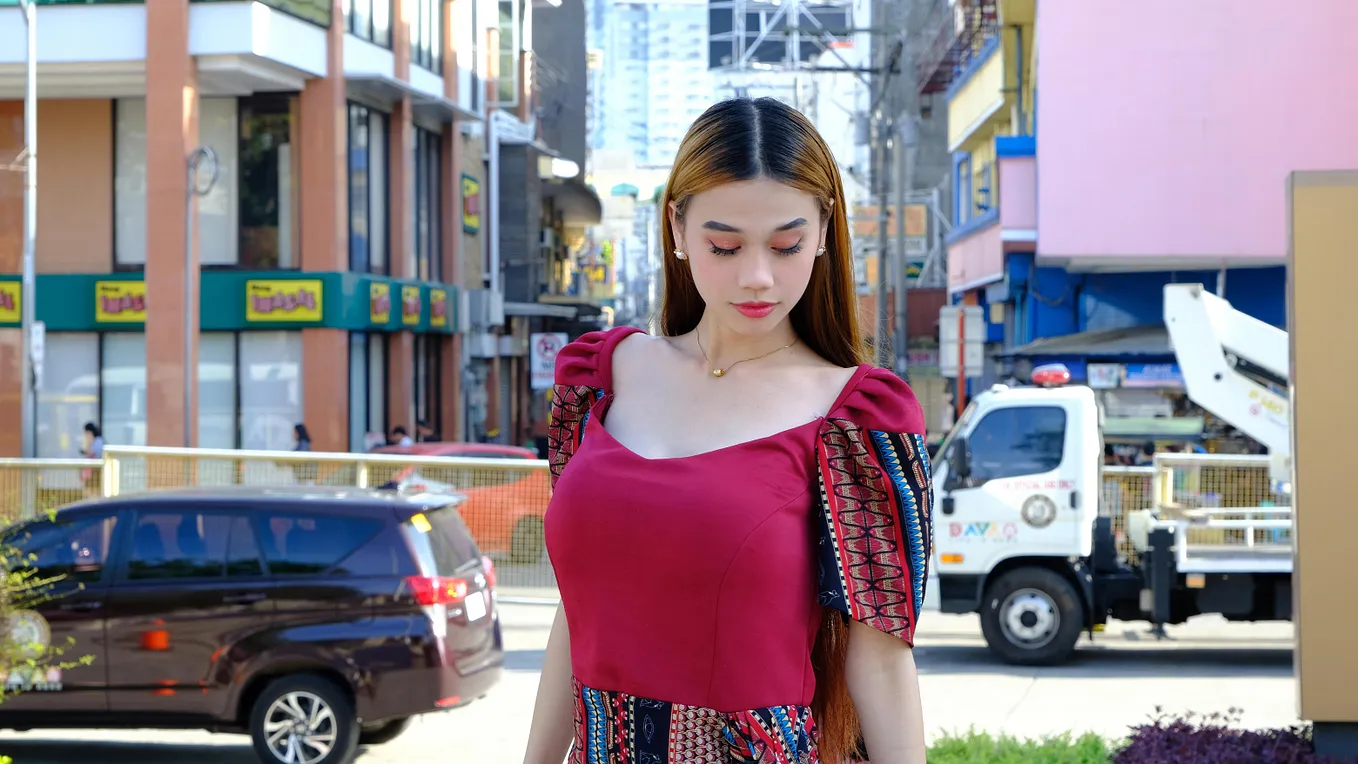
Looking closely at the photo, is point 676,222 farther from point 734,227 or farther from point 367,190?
point 367,190

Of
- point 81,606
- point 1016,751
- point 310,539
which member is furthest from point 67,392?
point 1016,751

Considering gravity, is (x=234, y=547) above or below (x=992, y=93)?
below

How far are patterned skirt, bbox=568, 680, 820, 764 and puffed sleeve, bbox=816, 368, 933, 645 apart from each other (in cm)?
20

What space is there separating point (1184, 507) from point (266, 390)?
18.5 metres

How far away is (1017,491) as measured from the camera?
13.5m

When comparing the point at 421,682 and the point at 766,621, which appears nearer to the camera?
the point at 766,621

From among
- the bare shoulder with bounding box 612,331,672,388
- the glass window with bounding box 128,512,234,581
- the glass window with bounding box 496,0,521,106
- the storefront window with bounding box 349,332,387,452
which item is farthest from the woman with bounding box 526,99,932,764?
the glass window with bounding box 496,0,521,106

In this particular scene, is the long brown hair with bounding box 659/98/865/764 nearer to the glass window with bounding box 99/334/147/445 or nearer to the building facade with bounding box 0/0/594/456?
the building facade with bounding box 0/0/594/456

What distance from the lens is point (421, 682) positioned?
30.0ft

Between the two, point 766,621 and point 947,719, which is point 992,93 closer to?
point 947,719

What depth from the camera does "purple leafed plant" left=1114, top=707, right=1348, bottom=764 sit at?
579 centimetres

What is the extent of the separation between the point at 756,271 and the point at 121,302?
27.7 metres

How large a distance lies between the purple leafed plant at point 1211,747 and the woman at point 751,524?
3.65 meters

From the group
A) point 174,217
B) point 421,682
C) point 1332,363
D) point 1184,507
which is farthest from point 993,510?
point 174,217
